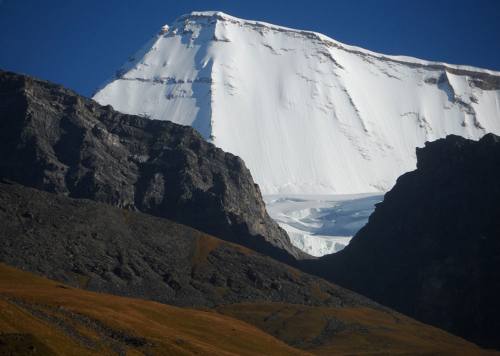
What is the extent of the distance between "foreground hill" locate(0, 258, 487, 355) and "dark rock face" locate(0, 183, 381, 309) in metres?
10.3

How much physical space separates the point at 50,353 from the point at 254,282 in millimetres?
105560

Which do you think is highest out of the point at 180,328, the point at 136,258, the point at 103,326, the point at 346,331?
the point at 136,258

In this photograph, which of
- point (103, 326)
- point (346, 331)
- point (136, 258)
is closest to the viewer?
point (103, 326)

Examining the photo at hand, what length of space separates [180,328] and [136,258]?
50.0 m

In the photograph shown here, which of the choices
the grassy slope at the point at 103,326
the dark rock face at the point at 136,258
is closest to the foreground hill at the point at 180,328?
the grassy slope at the point at 103,326

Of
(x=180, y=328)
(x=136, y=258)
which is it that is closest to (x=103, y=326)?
(x=180, y=328)

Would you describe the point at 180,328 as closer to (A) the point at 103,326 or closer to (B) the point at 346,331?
(A) the point at 103,326

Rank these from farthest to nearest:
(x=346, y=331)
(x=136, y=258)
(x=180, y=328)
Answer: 1. (x=136, y=258)
2. (x=346, y=331)
3. (x=180, y=328)

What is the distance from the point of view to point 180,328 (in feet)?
372

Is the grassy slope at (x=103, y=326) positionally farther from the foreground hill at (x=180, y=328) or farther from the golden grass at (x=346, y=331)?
the golden grass at (x=346, y=331)

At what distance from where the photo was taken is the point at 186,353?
8962 centimetres

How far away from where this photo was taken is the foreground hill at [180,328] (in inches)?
2977

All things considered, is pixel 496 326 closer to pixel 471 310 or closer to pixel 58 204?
pixel 471 310

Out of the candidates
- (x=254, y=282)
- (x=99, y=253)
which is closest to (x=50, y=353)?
(x=99, y=253)
